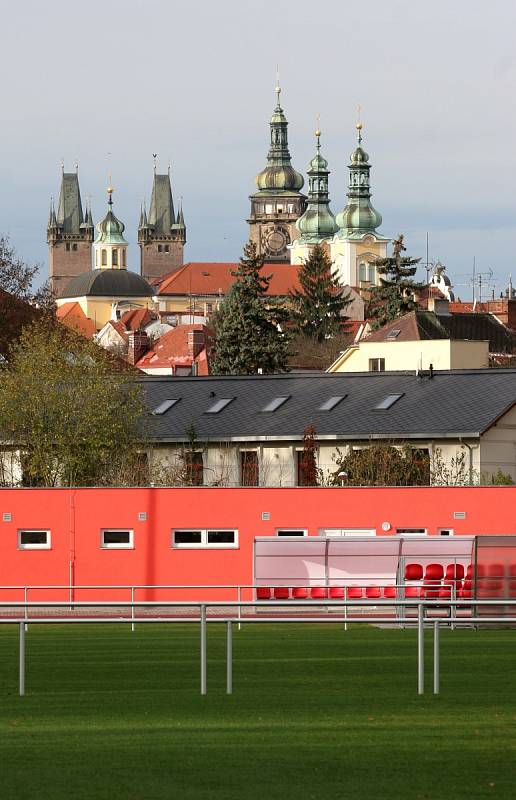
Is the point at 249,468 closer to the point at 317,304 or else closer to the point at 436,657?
the point at 436,657

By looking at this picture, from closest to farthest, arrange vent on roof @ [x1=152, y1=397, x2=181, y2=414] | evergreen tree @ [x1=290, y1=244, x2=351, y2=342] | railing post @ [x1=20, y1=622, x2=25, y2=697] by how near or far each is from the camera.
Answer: railing post @ [x1=20, y1=622, x2=25, y2=697]
vent on roof @ [x1=152, y1=397, x2=181, y2=414]
evergreen tree @ [x1=290, y1=244, x2=351, y2=342]

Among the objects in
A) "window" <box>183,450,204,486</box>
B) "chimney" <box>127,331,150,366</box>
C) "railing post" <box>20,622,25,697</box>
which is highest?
"chimney" <box>127,331,150,366</box>

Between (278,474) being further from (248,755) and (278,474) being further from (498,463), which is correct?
(248,755)

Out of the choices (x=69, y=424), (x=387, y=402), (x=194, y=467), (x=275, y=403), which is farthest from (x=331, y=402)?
(x=69, y=424)

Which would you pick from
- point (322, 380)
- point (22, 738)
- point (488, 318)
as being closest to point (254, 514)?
point (322, 380)

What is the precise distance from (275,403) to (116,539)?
1508 centimetres

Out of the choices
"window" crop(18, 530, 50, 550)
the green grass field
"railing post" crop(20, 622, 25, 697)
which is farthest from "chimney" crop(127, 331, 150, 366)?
"railing post" crop(20, 622, 25, 697)

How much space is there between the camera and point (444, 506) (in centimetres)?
4209

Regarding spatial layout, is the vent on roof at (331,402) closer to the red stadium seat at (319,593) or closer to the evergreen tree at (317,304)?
the red stadium seat at (319,593)

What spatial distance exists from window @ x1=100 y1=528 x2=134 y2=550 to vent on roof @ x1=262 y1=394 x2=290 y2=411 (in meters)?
14.6

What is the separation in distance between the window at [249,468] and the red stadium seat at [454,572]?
753 inches

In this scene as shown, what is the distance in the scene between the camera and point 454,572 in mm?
36469

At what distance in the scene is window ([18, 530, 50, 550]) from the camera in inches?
1690

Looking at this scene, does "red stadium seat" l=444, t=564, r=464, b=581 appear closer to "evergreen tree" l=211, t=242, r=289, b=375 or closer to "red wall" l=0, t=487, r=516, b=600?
"red wall" l=0, t=487, r=516, b=600
